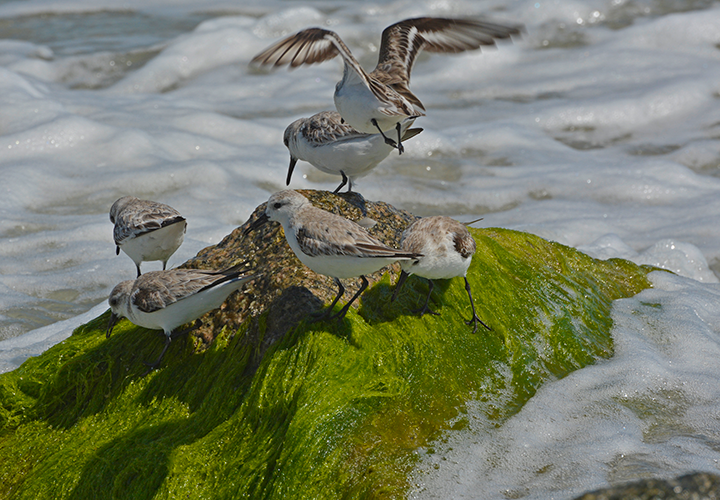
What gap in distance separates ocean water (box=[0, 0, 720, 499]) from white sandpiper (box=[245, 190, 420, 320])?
40.5 inches

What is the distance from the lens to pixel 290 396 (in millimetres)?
3611

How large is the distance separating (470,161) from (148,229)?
269 inches

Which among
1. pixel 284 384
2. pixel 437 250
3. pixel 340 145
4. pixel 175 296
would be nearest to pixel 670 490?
pixel 437 250

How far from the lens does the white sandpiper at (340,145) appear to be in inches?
209

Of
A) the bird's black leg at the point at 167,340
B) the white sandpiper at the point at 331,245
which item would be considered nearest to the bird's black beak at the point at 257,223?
the white sandpiper at the point at 331,245

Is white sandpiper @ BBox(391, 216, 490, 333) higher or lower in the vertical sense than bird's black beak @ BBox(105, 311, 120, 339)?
higher

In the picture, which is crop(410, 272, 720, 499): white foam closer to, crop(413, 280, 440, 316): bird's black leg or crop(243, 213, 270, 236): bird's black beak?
crop(413, 280, 440, 316): bird's black leg

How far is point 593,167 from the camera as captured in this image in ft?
34.7

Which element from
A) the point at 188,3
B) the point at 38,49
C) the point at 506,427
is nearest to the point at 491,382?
the point at 506,427

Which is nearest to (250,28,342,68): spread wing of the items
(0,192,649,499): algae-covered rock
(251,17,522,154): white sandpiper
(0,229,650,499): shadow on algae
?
(251,17,522,154): white sandpiper

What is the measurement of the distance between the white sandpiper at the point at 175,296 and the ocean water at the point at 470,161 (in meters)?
1.61

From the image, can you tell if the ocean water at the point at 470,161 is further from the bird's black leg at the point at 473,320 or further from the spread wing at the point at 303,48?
the spread wing at the point at 303,48

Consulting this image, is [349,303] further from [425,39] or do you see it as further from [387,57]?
[425,39]

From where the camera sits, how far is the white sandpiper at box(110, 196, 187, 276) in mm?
5473
